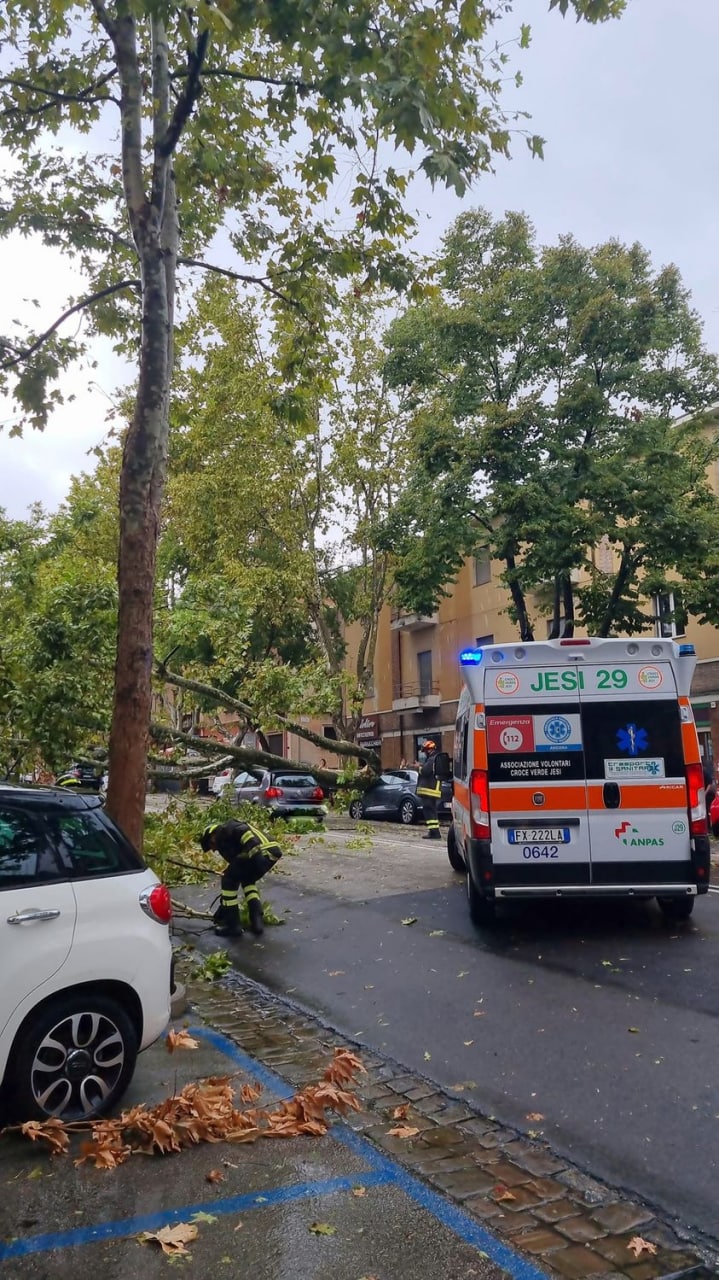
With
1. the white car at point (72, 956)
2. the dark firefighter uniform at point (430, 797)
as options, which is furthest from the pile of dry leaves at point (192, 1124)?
the dark firefighter uniform at point (430, 797)

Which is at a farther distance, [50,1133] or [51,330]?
[51,330]

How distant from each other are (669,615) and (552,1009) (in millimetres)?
16471

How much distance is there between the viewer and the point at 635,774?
837 centimetres

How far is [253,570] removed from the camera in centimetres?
2728

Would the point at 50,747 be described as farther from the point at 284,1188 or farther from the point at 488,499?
the point at 488,499

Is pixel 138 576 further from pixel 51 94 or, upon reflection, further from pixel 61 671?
pixel 51 94

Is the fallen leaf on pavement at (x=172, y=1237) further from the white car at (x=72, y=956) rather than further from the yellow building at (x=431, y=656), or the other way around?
the yellow building at (x=431, y=656)

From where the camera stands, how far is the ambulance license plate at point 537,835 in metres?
8.35

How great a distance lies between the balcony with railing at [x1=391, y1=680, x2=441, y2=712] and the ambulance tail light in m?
33.3

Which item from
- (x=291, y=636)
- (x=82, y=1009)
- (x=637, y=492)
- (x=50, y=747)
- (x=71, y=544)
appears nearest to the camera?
(x=82, y=1009)

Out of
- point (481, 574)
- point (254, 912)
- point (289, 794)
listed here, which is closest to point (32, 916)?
point (254, 912)

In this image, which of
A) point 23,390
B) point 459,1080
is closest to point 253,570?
point 23,390

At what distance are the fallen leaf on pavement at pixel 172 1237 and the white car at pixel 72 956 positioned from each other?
1.07m

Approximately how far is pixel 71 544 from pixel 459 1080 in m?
23.0
